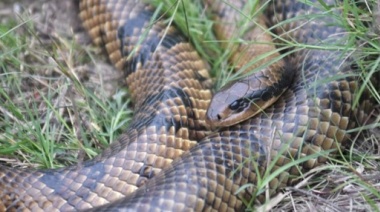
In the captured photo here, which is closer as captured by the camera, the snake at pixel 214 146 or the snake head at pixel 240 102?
the snake at pixel 214 146

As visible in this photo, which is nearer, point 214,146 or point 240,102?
point 214,146

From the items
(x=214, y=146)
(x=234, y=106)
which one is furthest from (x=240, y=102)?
(x=214, y=146)

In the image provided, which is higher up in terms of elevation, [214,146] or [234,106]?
[234,106]

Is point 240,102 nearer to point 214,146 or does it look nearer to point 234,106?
point 234,106

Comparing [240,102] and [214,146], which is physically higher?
[240,102]

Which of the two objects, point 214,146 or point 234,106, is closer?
point 214,146

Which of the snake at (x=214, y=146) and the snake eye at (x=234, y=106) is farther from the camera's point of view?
the snake eye at (x=234, y=106)

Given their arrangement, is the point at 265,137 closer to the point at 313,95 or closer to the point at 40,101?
the point at 313,95
